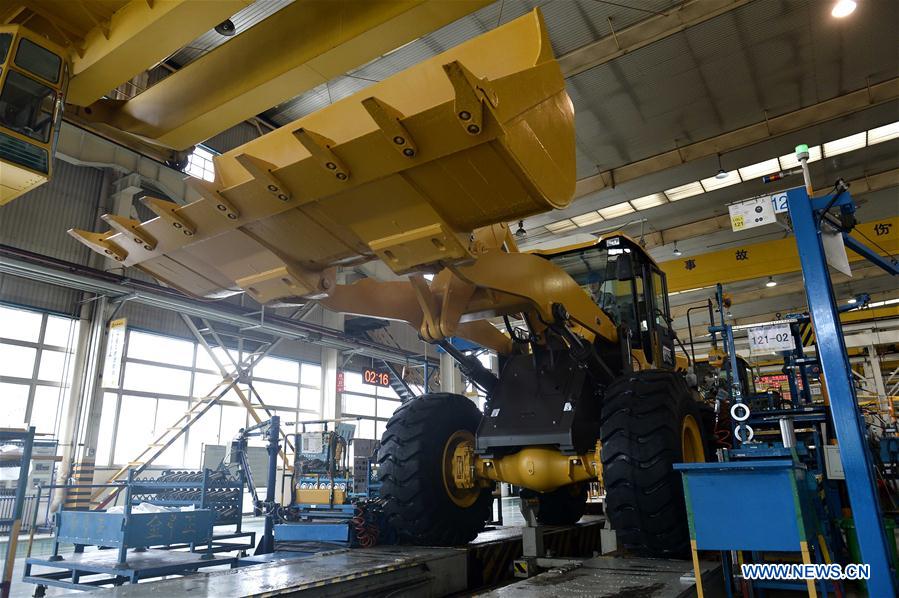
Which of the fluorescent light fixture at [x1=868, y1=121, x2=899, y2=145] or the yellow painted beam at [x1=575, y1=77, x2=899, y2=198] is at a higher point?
the fluorescent light fixture at [x1=868, y1=121, x2=899, y2=145]

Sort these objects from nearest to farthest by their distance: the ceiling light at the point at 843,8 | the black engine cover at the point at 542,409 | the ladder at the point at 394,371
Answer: the black engine cover at the point at 542,409, the ceiling light at the point at 843,8, the ladder at the point at 394,371

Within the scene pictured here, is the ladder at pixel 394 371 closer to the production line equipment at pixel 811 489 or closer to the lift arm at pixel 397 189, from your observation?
the production line equipment at pixel 811 489

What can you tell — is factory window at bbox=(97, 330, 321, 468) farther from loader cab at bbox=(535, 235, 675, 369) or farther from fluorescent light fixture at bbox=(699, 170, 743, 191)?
fluorescent light fixture at bbox=(699, 170, 743, 191)

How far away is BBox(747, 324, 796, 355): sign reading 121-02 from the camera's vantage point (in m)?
7.95

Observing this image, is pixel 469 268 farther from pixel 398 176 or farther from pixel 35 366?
pixel 35 366

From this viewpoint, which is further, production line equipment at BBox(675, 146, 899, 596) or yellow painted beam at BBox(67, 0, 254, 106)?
yellow painted beam at BBox(67, 0, 254, 106)

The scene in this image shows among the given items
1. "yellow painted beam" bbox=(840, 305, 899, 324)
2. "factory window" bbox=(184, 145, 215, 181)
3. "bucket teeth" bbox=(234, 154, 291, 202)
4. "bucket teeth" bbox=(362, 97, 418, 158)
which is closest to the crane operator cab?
"bucket teeth" bbox=(234, 154, 291, 202)

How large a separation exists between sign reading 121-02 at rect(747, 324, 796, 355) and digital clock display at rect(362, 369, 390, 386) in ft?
43.4

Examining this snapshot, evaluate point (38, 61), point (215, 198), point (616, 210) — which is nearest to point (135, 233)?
point (215, 198)

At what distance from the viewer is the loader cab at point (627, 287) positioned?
517 cm

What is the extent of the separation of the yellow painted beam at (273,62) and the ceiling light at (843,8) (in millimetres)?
7047

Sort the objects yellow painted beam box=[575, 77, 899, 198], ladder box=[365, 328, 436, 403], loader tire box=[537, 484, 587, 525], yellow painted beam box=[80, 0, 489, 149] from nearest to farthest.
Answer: yellow painted beam box=[80, 0, 489, 149]
loader tire box=[537, 484, 587, 525]
yellow painted beam box=[575, 77, 899, 198]
ladder box=[365, 328, 436, 403]

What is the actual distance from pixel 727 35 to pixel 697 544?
8411 mm

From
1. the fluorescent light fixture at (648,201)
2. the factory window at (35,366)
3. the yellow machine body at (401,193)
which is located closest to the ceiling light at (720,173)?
the fluorescent light fixture at (648,201)
